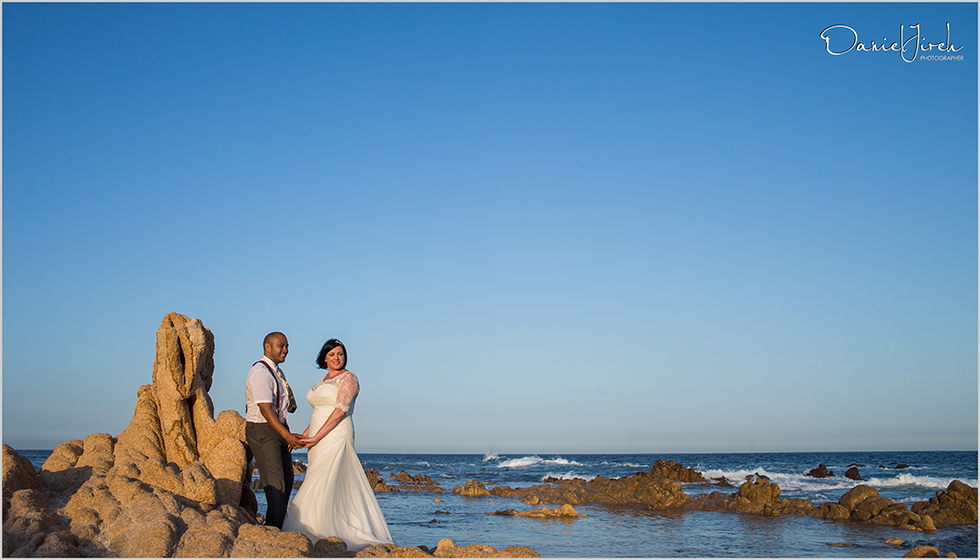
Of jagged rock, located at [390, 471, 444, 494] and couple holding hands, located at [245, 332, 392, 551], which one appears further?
jagged rock, located at [390, 471, 444, 494]

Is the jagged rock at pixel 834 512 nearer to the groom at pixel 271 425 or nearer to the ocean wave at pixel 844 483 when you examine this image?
the ocean wave at pixel 844 483

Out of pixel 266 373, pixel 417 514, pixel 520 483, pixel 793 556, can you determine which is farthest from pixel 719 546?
pixel 520 483

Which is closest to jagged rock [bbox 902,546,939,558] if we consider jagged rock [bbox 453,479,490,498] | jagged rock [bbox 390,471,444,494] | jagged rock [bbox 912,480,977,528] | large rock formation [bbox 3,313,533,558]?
jagged rock [bbox 912,480,977,528]

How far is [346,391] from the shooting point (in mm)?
8578

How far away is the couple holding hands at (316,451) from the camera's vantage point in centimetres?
823

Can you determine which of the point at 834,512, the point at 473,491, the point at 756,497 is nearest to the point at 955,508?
the point at 834,512

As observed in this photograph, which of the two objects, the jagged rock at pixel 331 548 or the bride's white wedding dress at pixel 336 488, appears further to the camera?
the bride's white wedding dress at pixel 336 488

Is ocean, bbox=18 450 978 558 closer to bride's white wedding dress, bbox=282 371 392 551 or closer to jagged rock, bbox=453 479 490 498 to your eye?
jagged rock, bbox=453 479 490 498

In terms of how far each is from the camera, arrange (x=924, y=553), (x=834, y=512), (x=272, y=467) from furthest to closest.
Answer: (x=834, y=512) < (x=924, y=553) < (x=272, y=467)

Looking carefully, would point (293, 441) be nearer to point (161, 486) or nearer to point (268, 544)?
point (268, 544)

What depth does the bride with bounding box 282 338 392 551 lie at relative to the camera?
8.31 m

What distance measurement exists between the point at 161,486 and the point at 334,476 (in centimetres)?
192

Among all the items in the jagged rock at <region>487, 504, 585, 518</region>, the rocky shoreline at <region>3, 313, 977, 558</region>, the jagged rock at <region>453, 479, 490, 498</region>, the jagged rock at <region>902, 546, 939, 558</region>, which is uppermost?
the rocky shoreline at <region>3, 313, 977, 558</region>

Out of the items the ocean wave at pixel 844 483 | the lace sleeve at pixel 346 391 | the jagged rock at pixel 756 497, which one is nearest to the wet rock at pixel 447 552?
the lace sleeve at pixel 346 391
